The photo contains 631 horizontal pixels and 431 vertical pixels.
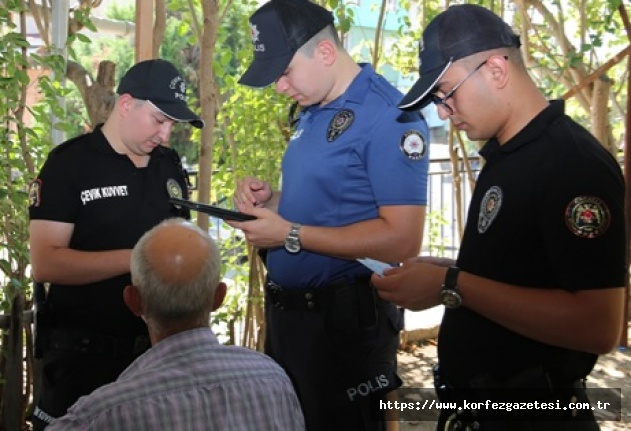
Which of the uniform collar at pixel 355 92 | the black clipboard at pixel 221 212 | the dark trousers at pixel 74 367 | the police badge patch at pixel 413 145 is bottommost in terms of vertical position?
the dark trousers at pixel 74 367

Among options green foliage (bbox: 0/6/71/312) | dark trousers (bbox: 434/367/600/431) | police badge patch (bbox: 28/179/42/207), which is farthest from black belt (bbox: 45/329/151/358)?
dark trousers (bbox: 434/367/600/431)

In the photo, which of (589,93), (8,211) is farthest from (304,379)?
(589,93)

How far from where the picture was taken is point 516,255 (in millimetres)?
1666

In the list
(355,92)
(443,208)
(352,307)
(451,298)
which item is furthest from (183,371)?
(443,208)

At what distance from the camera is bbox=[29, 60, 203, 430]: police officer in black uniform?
2438mm

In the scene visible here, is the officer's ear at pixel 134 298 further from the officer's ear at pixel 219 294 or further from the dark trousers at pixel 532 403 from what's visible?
the dark trousers at pixel 532 403

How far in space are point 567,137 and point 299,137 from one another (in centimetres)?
108

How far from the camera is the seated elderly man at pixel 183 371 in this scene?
1.41m

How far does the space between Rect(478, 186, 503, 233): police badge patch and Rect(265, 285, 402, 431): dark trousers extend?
632mm

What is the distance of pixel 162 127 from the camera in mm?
2637

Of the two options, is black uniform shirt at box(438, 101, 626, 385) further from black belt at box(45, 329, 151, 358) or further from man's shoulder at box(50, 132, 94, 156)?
man's shoulder at box(50, 132, 94, 156)

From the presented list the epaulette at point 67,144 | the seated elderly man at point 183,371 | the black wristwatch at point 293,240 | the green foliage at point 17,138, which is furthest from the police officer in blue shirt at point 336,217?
the green foliage at point 17,138

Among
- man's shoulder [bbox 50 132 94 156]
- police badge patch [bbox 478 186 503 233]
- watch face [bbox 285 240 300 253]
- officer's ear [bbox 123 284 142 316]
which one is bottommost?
officer's ear [bbox 123 284 142 316]

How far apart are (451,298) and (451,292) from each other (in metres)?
0.02
